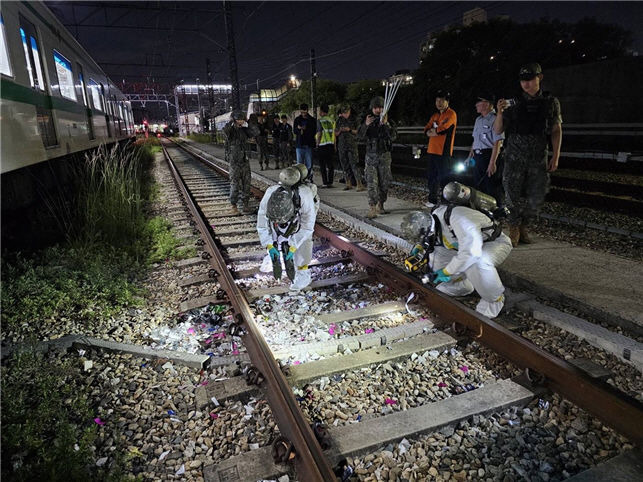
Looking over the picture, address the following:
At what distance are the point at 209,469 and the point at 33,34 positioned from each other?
6.82m

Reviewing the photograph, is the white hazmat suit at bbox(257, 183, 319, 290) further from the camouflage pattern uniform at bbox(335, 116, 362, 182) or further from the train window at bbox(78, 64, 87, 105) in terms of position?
the train window at bbox(78, 64, 87, 105)

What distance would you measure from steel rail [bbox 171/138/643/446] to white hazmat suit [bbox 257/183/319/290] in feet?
3.12

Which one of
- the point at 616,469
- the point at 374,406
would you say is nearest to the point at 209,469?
the point at 374,406

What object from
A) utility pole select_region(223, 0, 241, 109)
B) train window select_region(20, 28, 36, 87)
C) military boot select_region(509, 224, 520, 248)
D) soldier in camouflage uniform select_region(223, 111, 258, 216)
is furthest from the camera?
utility pole select_region(223, 0, 241, 109)

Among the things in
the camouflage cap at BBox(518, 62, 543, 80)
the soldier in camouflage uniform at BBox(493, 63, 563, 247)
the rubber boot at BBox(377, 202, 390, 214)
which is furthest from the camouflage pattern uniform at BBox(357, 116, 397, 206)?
the camouflage cap at BBox(518, 62, 543, 80)

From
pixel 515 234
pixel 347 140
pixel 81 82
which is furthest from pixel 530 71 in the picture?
pixel 81 82

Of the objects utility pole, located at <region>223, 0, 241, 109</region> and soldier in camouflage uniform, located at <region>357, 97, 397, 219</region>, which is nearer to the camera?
soldier in camouflage uniform, located at <region>357, 97, 397, 219</region>

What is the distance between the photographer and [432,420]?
8.11ft

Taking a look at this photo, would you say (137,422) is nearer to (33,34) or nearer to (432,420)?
(432,420)

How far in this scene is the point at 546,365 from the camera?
2.75 meters

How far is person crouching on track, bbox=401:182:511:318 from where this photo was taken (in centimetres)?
358

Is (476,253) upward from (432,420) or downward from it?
upward

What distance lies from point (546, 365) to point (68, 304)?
4176mm

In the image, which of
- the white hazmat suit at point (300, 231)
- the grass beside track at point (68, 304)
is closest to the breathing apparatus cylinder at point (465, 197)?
the white hazmat suit at point (300, 231)
